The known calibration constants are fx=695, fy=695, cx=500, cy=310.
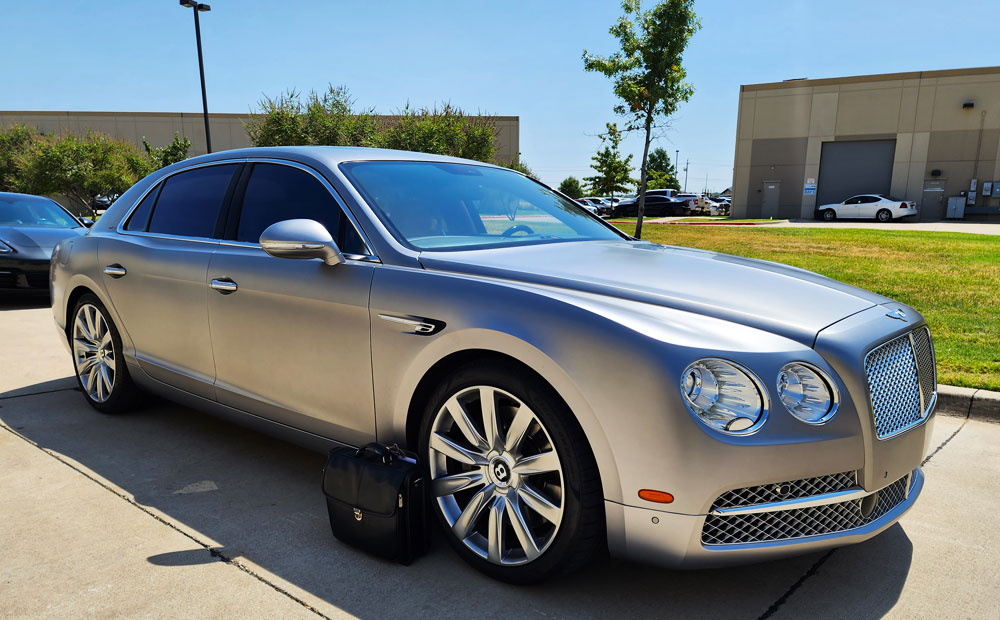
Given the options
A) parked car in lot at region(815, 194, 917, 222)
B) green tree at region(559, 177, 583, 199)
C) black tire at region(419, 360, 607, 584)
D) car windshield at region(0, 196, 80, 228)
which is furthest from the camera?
green tree at region(559, 177, 583, 199)

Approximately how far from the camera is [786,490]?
2.21 m

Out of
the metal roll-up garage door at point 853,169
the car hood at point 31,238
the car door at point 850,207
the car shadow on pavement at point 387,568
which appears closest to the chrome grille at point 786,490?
the car shadow on pavement at point 387,568

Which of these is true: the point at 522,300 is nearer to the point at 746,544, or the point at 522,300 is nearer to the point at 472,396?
the point at 472,396

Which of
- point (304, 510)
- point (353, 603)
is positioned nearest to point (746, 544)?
point (353, 603)

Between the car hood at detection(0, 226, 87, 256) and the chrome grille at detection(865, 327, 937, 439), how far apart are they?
9639 millimetres

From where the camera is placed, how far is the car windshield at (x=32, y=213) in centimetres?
993

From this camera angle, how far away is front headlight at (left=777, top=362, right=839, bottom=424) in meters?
2.18

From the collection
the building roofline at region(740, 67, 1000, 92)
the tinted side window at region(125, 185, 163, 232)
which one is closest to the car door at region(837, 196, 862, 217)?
the building roofline at region(740, 67, 1000, 92)

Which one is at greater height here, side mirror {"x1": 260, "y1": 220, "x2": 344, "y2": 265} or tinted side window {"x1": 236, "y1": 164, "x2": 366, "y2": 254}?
tinted side window {"x1": 236, "y1": 164, "x2": 366, "y2": 254}

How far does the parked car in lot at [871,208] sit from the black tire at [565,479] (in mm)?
35922

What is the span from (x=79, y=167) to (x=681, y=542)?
103 feet

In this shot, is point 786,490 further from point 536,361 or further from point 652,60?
point 652,60

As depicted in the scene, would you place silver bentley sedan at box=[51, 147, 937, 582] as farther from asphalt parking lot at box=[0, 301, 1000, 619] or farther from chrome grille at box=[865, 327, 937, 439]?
asphalt parking lot at box=[0, 301, 1000, 619]

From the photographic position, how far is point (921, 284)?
950 centimetres
